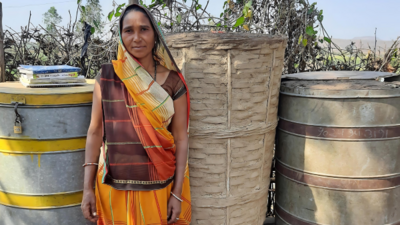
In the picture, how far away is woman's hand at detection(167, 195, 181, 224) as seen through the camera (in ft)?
5.19

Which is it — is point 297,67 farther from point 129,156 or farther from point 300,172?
point 129,156

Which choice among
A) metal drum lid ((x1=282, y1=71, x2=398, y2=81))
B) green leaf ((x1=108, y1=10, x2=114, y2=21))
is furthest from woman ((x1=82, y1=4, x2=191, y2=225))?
green leaf ((x1=108, y1=10, x2=114, y2=21))

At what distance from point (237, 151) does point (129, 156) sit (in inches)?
27.6

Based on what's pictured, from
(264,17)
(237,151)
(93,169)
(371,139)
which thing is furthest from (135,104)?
(264,17)

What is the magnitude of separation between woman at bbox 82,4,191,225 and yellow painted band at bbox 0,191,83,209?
0.34 m

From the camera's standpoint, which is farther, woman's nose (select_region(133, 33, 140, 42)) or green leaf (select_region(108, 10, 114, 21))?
green leaf (select_region(108, 10, 114, 21))

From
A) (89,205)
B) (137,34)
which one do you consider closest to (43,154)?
(89,205)

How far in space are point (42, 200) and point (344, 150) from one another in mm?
1909

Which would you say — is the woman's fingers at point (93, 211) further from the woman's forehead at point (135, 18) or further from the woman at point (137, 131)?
the woman's forehead at point (135, 18)

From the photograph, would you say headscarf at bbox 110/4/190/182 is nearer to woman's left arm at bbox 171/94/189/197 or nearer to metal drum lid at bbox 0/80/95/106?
woman's left arm at bbox 171/94/189/197

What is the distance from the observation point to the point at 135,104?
1467 millimetres

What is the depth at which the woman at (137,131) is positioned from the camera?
1.46m

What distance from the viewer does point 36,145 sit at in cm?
175

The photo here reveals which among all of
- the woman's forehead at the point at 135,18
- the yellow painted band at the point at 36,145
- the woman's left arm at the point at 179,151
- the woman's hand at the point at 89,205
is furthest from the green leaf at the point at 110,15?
the woman's hand at the point at 89,205
